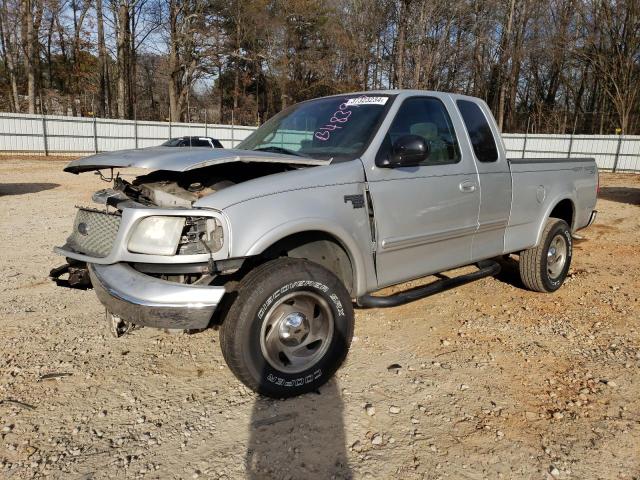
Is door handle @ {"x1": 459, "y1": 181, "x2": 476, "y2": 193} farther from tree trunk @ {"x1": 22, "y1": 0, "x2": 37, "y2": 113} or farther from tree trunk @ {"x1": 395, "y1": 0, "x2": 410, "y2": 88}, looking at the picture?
tree trunk @ {"x1": 22, "y1": 0, "x2": 37, "y2": 113}

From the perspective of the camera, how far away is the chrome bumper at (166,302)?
263 cm

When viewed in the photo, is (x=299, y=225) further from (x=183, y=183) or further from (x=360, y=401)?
(x=360, y=401)

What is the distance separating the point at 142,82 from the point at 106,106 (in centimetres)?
1116

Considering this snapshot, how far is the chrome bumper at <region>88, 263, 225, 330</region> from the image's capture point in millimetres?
2627

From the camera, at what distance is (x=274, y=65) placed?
128 feet

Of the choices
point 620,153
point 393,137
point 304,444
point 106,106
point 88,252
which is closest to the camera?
point 304,444

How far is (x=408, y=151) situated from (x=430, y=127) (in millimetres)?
809

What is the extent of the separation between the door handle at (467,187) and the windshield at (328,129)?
3.08 feet

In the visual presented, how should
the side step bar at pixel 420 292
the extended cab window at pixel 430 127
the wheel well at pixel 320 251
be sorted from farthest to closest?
1. the extended cab window at pixel 430 127
2. the side step bar at pixel 420 292
3. the wheel well at pixel 320 251

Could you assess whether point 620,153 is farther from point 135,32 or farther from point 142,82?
point 142,82

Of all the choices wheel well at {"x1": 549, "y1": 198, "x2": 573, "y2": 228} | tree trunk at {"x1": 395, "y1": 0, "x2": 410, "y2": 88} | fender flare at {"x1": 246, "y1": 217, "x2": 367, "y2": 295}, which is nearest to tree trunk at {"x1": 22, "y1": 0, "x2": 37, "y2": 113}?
tree trunk at {"x1": 395, "y1": 0, "x2": 410, "y2": 88}

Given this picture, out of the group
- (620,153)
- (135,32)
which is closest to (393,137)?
(620,153)

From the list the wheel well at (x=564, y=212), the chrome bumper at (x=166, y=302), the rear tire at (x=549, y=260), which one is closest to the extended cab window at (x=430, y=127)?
the rear tire at (x=549, y=260)

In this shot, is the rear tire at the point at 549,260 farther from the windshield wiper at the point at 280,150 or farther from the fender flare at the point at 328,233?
the windshield wiper at the point at 280,150
